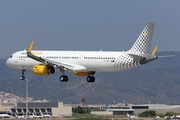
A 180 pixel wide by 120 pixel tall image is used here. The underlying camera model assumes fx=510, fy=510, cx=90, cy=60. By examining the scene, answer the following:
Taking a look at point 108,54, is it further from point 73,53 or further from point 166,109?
point 166,109

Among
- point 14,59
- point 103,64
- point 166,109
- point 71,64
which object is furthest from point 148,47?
point 166,109

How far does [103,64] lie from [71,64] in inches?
236

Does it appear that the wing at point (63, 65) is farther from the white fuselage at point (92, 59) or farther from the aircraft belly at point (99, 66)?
the aircraft belly at point (99, 66)

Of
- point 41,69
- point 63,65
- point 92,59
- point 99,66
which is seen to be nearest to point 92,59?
point 92,59

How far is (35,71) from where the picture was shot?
85875mm

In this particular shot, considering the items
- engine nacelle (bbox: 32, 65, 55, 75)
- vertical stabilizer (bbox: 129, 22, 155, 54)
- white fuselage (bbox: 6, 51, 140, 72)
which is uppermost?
vertical stabilizer (bbox: 129, 22, 155, 54)

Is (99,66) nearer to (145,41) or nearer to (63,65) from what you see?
(63,65)

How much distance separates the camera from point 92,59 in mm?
85875

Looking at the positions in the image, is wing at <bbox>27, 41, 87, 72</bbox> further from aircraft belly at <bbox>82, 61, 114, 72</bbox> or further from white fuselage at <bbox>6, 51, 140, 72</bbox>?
aircraft belly at <bbox>82, 61, 114, 72</bbox>

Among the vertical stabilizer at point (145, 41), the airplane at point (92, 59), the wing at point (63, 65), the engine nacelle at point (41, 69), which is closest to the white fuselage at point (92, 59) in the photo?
the airplane at point (92, 59)

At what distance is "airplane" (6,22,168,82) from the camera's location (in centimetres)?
8381

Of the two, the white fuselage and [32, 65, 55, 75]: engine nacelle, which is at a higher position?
the white fuselage

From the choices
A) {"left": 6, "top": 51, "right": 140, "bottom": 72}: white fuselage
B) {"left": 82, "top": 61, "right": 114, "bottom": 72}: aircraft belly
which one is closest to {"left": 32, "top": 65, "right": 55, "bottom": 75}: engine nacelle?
{"left": 6, "top": 51, "right": 140, "bottom": 72}: white fuselage

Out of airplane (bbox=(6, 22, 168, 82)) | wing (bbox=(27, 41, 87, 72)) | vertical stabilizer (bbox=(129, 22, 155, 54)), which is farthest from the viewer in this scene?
wing (bbox=(27, 41, 87, 72))
